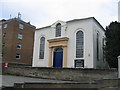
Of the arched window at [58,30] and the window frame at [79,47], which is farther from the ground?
the arched window at [58,30]

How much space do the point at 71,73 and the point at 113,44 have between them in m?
5.58

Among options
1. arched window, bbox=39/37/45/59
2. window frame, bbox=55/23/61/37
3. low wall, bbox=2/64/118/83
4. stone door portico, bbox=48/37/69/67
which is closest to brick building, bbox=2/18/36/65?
arched window, bbox=39/37/45/59

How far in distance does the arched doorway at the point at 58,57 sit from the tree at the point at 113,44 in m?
6.38

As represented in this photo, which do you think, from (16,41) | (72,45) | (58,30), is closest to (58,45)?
(72,45)

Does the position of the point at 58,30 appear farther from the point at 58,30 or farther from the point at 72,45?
the point at 72,45

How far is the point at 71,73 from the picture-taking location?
16.5 m

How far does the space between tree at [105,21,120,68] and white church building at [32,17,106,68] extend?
220cm

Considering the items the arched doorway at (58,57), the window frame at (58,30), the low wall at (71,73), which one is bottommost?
the low wall at (71,73)

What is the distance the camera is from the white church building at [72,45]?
21172 mm

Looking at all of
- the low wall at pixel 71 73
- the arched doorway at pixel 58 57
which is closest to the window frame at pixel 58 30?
the arched doorway at pixel 58 57

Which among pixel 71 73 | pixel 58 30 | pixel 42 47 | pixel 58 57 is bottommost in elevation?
pixel 71 73

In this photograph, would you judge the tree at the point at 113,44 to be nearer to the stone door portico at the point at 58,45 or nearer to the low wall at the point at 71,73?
the low wall at the point at 71,73

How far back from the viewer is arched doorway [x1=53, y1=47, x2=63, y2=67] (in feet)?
75.4

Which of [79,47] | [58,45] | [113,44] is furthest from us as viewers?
[58,45]
